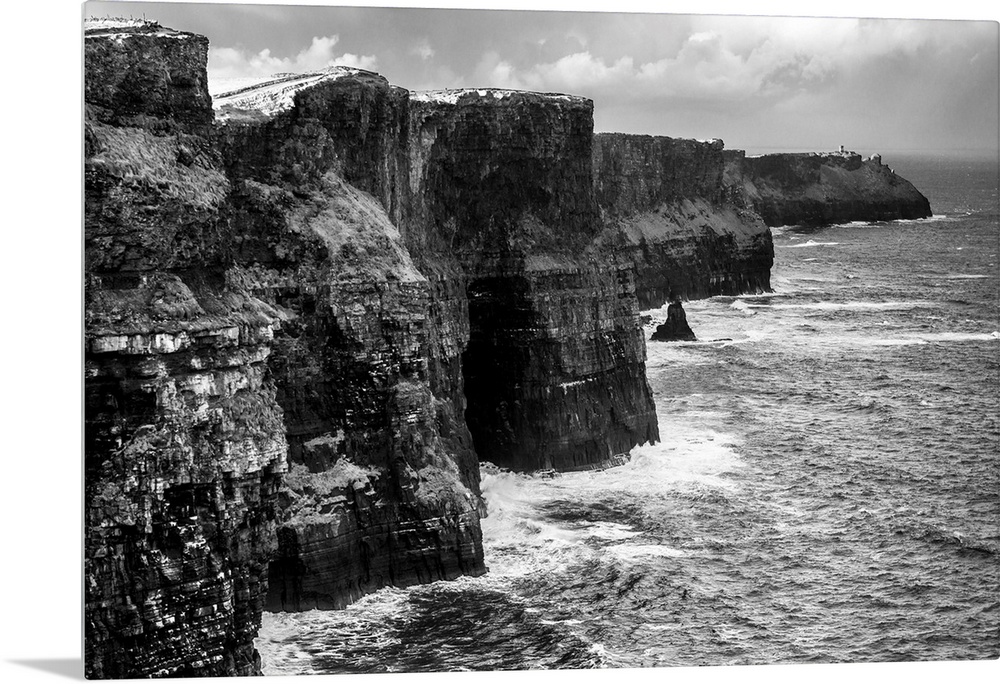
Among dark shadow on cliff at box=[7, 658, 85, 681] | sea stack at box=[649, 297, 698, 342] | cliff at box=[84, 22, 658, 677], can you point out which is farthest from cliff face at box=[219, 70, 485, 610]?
sea stack at box=[649, 297, 698, 342]

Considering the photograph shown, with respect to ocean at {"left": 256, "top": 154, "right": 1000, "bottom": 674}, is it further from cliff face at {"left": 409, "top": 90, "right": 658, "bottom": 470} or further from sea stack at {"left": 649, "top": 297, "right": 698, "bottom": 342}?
sea stack at {"left": 649, "top": 297, "right": 698, "bottom": 342}

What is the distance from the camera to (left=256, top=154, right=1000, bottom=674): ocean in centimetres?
3238

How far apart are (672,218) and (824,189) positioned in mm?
16113

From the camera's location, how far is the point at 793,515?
126 feet

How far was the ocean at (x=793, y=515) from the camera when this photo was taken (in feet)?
106

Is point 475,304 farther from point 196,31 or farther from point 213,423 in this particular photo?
point 213,423

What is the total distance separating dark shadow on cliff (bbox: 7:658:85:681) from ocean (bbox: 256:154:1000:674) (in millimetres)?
3915

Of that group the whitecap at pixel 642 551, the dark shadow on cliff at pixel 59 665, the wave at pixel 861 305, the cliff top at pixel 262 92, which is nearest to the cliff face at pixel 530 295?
the wave at pixel 861 305

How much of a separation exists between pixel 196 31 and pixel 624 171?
31.9 m

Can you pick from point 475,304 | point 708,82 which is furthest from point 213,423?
point 475,304

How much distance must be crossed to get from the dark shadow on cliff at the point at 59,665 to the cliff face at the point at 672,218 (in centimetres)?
3370

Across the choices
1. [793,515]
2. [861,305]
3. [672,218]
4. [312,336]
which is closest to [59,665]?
[312,336]

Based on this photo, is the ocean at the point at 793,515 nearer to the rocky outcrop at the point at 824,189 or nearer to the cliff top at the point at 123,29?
the rocky outcrop at the point at 824,189

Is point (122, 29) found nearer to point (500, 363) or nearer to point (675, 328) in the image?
point (500, 363)
